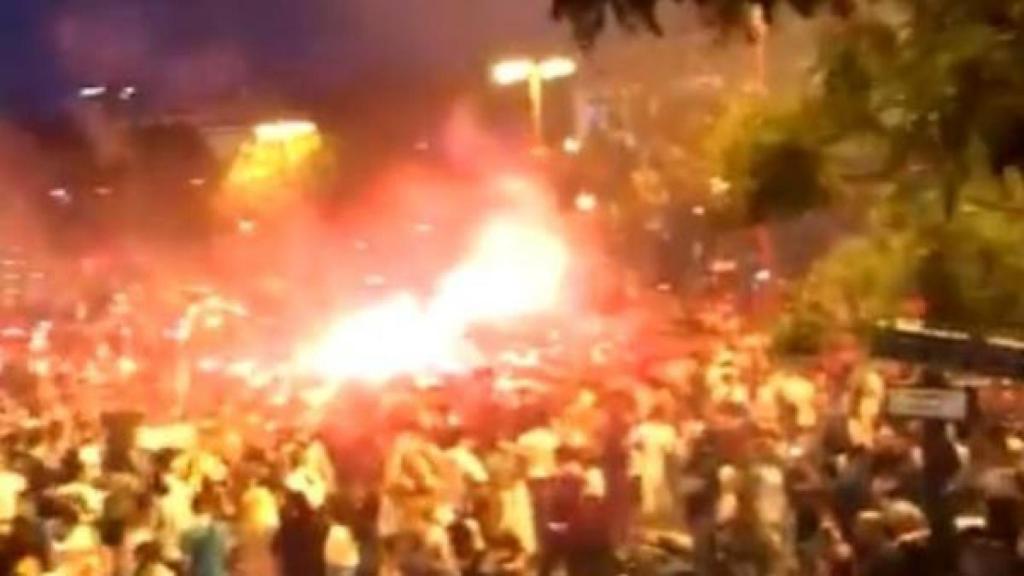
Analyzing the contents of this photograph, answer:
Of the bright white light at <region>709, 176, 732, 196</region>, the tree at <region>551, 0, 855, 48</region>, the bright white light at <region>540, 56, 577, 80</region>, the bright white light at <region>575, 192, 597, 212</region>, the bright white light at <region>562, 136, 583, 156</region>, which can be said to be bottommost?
the tree at <region>551, 0, 855, 48</region>

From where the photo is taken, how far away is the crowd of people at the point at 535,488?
1620cm

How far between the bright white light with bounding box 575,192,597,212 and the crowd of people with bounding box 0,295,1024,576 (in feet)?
103

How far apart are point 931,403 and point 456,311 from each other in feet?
97.2

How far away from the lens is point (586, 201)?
5494cm

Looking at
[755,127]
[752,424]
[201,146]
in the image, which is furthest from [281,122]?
[755,127]

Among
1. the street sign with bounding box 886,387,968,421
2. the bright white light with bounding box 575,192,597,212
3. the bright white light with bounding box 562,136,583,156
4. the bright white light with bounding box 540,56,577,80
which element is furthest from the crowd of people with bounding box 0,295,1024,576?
the bright white light with bounding box 562,136,583,156

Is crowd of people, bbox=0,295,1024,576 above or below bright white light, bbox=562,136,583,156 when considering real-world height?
below

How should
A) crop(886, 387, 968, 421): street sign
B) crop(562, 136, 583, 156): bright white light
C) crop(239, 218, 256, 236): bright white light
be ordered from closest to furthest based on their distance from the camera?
1. crop(886, 387, 968, 421): street sign
2. crop(562, 136, 583, 156): bright white light
3. crop(239, 218, 256, 236): bright white light

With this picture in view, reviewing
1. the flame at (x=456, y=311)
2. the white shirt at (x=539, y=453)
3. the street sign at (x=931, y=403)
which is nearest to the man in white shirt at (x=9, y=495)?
the white shirt at (x=539, y=453)

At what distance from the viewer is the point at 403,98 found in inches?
4043

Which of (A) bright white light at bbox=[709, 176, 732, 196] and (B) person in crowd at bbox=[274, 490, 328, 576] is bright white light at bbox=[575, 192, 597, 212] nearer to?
(B) person in crowd at bbox=[274, 490, 328, 576]

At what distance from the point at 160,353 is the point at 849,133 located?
1270 inches

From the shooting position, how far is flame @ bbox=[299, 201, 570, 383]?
31.4 metres

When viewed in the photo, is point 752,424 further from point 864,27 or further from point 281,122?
point 281,122
